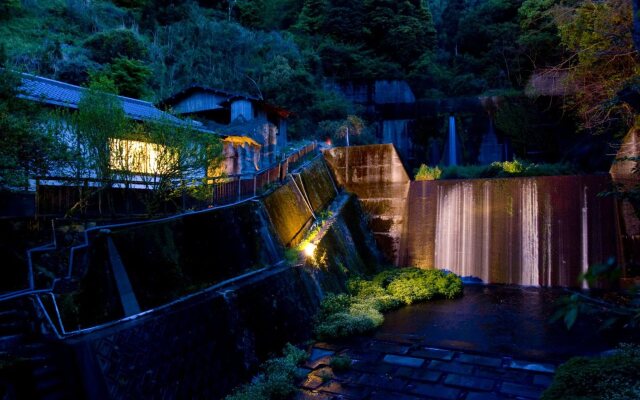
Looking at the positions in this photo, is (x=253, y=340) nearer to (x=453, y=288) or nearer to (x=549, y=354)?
(x=549, y=354)

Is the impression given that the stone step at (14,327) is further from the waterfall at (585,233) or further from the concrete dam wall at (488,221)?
the waterfall at (585,233)

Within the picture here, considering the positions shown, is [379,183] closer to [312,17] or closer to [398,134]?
[398,134]

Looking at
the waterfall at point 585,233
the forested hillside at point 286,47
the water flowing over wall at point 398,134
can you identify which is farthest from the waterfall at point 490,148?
the waterfall at point 585,233

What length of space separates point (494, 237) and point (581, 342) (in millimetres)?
6326

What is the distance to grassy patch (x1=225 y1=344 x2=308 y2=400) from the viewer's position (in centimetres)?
666

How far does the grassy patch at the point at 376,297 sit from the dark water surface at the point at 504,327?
364 mm

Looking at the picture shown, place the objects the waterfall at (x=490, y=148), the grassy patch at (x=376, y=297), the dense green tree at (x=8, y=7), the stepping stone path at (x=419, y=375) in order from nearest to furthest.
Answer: the stepping stone path at (x=419, y=375)
the grassy patch at (x=376, y=297)
the waterfall at (x=490, y=148)
the dense green tree at (x=8, y=7)

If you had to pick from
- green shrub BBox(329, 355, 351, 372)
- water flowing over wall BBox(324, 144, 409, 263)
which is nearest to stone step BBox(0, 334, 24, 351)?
green shrub BBox(329, 355, 351, 372)

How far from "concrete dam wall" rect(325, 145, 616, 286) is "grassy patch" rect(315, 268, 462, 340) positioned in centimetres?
192

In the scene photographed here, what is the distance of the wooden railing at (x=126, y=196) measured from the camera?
9.56 metres

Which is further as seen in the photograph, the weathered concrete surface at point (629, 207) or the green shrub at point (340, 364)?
the weathered concrete surface at point (629, 207)

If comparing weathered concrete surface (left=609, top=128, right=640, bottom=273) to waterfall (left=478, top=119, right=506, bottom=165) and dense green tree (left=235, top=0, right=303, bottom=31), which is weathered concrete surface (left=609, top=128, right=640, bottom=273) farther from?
dense green tree (left=235, top=0, right=303, bottom=31)

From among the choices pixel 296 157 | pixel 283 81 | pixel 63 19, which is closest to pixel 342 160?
pixel 296 157

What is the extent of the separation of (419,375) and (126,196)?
27.0 ft
